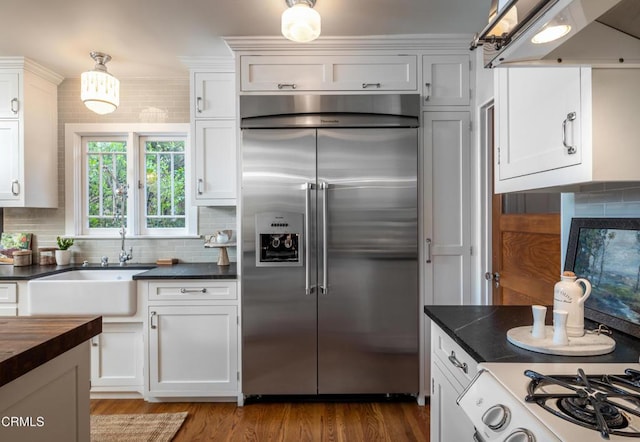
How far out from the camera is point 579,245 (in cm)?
145

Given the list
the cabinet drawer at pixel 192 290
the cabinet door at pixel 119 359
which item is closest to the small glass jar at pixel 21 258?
the cabinet door at pixel 119 359

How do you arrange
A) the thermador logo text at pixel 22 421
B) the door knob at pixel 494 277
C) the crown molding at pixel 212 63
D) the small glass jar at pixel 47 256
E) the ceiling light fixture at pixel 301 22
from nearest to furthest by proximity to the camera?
the thermador logo text at pixel 22 421 < the ceiling light fixture at pixel 301 22 < the door knob at pixel 494 277 < the crown molding at pixel 212 63 < the small glass jar at pixel 47 256

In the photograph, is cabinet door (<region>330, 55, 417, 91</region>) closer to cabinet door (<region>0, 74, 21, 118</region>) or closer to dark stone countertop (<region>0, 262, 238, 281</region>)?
dark stone countertop (<region>0, 262, 238, 281</region>)

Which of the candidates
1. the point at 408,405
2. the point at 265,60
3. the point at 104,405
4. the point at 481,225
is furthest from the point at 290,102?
the point at 104,405

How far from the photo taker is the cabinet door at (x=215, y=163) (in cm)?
269

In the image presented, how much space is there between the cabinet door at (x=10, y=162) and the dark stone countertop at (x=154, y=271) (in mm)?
577

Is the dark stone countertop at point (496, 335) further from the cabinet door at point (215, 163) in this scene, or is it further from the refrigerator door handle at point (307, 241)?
the cabinet door at point (215, 163)

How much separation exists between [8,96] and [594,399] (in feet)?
12.4

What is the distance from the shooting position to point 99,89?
8.26 feet

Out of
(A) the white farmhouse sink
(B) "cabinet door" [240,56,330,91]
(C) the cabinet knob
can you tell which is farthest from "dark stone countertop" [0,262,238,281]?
(B) "cabinet door" [240,56,330,91]

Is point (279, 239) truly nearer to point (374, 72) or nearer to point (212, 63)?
point (374, 72)

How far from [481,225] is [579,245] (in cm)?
101

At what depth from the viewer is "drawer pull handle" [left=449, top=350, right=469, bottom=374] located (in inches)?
47.4

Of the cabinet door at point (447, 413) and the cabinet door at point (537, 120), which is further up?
the cabinet door at point (537, 120)
